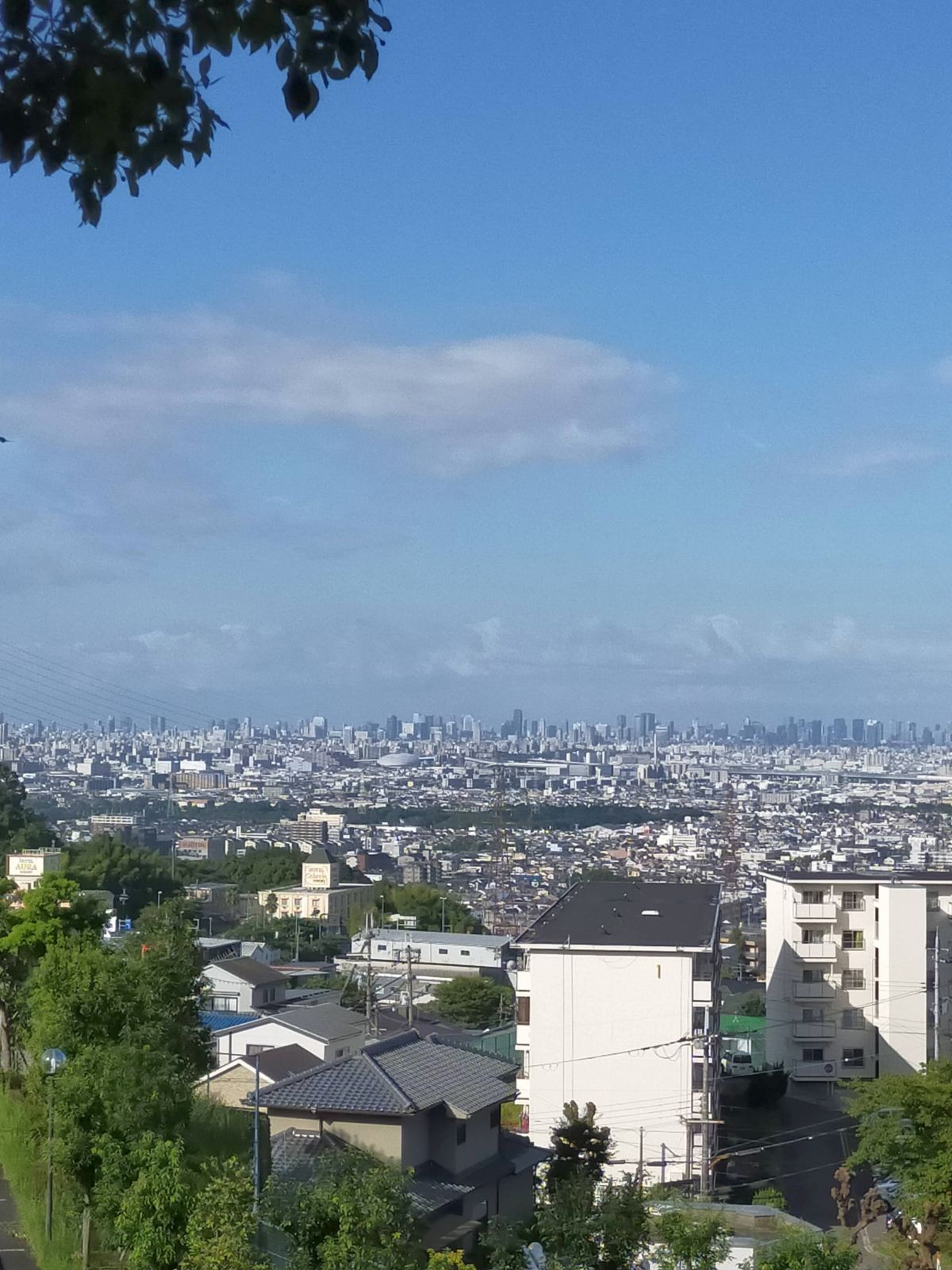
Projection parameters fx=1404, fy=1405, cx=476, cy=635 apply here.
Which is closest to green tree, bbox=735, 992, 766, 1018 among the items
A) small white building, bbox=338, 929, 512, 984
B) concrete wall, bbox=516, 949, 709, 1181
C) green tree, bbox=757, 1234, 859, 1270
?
small white building, bbox=338, 929, 512, 984

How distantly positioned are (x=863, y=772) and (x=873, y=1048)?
9513 cm

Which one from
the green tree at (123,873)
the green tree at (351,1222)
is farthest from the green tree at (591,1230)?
the green tree at (123,873)

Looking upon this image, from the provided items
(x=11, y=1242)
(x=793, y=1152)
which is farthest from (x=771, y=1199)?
(x=11, y=1242)

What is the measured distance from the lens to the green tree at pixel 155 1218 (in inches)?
259

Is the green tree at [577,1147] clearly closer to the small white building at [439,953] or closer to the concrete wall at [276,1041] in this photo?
the concrete wall at [276,1041]

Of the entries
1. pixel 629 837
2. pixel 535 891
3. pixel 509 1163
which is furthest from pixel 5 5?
pixel 629 837

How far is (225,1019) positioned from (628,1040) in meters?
5.28

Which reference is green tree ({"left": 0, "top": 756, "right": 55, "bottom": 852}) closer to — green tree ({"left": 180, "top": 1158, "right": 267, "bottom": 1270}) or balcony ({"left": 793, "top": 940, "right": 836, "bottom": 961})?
balcony ({"left": 793, "top": 940, "right": 836, "bottom": 961})

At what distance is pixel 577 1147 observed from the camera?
9727mm

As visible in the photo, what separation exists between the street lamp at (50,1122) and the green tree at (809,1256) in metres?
3.68

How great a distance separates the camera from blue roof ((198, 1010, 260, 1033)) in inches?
603

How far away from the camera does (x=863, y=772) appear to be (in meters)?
109

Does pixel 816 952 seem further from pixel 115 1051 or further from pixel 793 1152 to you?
pixel 115 1051

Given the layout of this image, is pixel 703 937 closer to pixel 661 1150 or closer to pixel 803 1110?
pixel 661 1150
